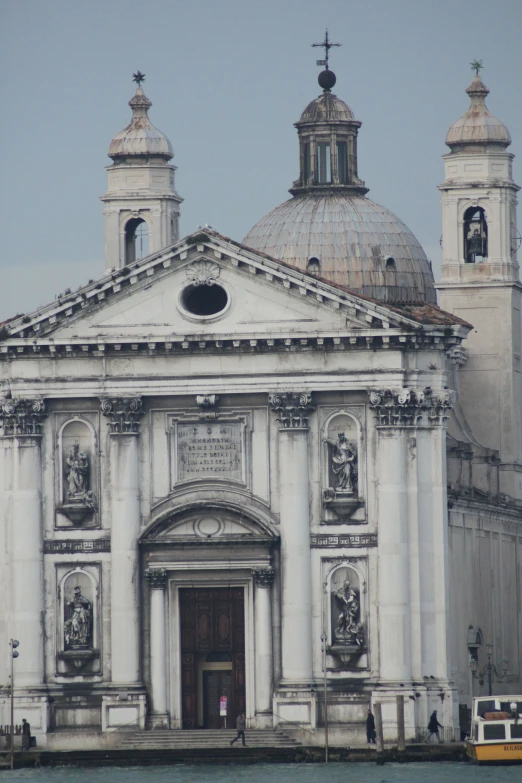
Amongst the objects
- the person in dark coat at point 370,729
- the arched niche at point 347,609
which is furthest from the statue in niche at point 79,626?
the person in dark coat at point 370,729

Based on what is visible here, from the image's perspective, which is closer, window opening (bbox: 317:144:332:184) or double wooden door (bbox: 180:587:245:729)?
double wooden door (bbox: 180:587:245:729)

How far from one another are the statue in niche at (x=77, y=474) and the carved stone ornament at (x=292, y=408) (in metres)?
5.51

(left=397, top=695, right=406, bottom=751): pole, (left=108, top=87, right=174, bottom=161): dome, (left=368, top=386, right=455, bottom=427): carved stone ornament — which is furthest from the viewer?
(left=108, top=87, right=174, bottom=161): dome

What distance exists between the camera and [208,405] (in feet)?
327

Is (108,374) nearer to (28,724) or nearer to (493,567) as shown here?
(28,724)

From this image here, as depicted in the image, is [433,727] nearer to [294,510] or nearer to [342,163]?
[294,510]

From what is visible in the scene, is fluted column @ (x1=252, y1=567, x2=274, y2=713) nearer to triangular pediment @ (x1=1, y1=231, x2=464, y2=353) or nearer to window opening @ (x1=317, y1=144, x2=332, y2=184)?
triangular pediment @ (x1=1, y1=231, x2=464, y2=353)

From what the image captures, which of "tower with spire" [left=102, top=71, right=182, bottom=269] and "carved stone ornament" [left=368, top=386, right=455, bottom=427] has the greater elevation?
"tower with spire" [left=102, top=71, right=182, bottom=269]

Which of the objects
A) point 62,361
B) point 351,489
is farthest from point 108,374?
point 351,489

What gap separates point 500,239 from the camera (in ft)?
381

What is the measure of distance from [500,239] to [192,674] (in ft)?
74.3

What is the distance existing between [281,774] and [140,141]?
33.9 m

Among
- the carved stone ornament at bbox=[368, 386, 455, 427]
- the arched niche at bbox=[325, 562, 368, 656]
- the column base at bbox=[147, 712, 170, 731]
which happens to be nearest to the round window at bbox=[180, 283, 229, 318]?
the carved stone ornament at bbox=[368, 386, 455, 427]

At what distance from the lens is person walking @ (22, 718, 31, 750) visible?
323 feet
